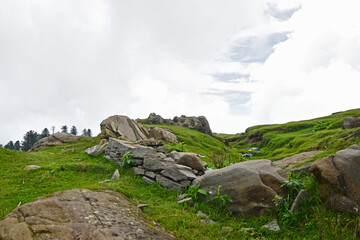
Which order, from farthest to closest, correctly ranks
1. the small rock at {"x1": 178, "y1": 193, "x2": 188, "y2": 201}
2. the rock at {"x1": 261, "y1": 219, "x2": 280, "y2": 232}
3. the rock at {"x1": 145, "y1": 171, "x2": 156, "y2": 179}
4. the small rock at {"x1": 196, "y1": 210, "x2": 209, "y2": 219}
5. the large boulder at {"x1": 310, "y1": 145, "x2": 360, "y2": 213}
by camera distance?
1. the rock at {"x1": 145, "y1": 171, "x2": 156, "y2": 179}
2. the small rock at {"x1": 178, "y1": 193, "x2": 188, "y2": 201}
3. the small rock at {"x1": 196, "y1": 210, "x2": 209, "y2": 219}
4. the rock at {"x1": 261, "y1": 219, "x2": 280, "y2": 232}
5. the large boulder at {"x1": 310, "y1": 145, "x2": 360, "y2": 213}

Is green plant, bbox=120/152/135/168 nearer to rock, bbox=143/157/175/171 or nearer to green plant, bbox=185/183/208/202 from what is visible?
rock, bbox=143/157/175/171

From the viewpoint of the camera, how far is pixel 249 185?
1129 cm

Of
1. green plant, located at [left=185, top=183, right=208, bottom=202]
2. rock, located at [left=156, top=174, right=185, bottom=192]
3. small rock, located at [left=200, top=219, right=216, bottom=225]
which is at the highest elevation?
rock, located at [left=156, top=174, right=185, bottom=192]

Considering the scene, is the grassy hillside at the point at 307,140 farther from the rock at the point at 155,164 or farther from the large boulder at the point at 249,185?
the rock at the point at 155,164

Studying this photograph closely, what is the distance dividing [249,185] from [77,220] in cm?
776

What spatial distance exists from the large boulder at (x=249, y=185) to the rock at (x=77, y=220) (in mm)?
4259

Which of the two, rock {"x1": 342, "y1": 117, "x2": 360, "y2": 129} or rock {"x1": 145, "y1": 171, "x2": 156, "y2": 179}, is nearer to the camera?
rock {"x1": 145, "y1": 171, "x2": 156, "y2": 179}

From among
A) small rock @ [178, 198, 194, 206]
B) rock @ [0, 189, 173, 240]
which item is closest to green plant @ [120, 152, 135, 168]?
small rock @ [178, 198, 194, 206]

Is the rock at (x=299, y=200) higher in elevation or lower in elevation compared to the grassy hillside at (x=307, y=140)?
lower

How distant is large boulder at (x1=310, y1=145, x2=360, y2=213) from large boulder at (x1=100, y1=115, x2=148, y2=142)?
2216 centimetres

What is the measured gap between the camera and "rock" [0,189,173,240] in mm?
7156

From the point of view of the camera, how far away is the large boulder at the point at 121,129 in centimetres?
2833

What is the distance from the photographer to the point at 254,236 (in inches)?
346

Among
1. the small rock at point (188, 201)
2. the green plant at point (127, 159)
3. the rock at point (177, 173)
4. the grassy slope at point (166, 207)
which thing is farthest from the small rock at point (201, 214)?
the green plant at point (127, 159)
